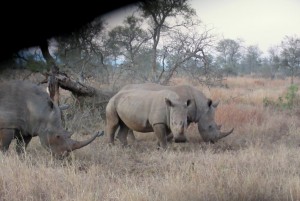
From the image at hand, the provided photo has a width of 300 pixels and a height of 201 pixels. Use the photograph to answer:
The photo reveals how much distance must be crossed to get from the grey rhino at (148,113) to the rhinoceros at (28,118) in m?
2.12

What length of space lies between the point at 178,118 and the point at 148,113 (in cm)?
93

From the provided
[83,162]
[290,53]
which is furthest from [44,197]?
[290,53]

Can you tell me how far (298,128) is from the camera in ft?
32.1

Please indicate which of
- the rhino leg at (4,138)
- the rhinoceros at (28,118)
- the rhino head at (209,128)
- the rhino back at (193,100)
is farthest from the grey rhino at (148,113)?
the rhino leg at (4,138)

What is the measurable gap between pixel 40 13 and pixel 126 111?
7158 millimetres

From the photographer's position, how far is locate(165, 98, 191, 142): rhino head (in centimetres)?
790

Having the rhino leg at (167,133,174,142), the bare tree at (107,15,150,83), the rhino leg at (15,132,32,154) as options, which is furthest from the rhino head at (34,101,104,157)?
the bare tree at (107,15,150,83)

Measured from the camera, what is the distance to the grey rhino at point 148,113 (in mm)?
8109

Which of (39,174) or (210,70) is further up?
(210,70)

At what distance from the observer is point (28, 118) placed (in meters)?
6.99

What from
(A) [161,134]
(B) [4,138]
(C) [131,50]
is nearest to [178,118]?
(A) [161,134]

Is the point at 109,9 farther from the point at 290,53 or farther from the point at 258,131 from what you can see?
the point at 290,53

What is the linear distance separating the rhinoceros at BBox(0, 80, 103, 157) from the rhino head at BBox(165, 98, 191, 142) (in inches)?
81.2

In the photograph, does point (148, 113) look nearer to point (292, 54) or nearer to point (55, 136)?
point (55, 136)
